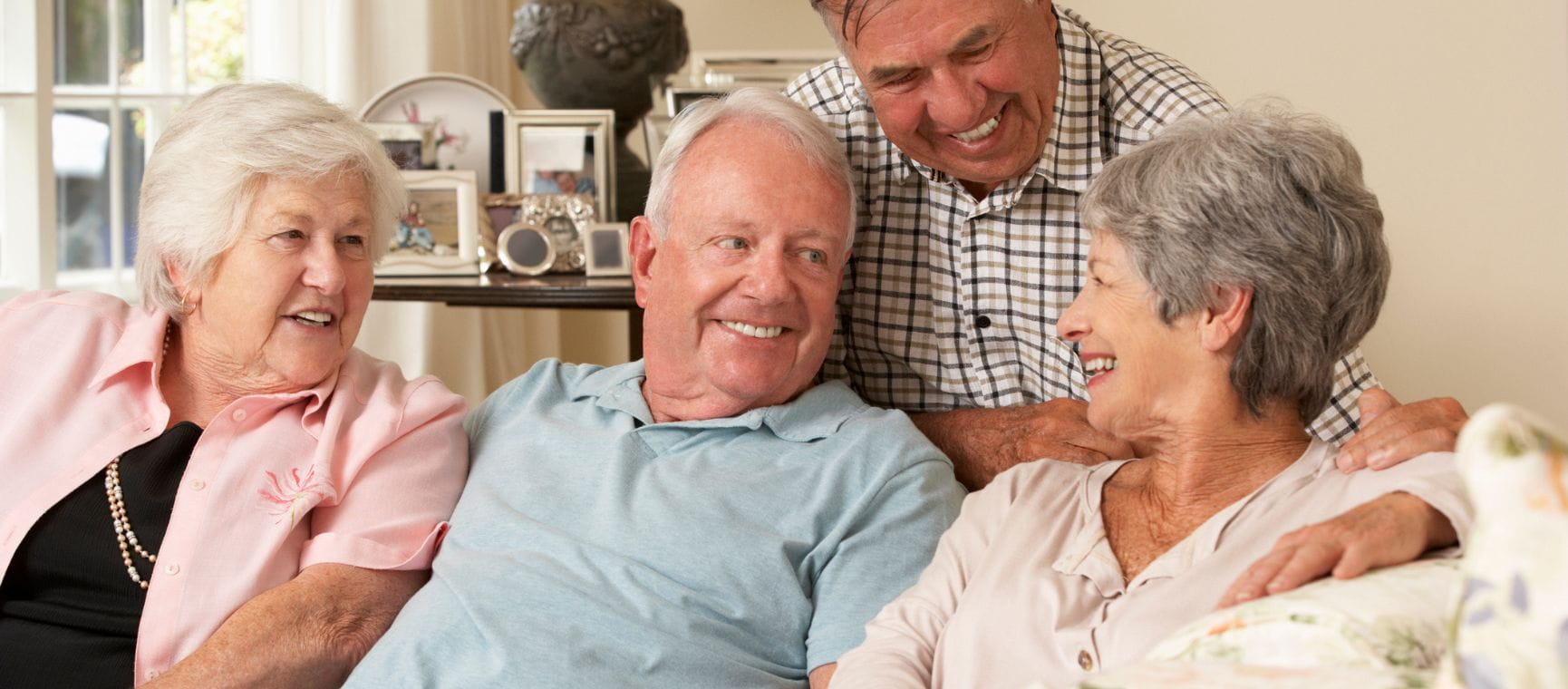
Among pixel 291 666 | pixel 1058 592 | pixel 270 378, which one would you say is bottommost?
pixel 291 666

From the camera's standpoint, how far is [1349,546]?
114 centimetres

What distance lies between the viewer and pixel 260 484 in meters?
1.74

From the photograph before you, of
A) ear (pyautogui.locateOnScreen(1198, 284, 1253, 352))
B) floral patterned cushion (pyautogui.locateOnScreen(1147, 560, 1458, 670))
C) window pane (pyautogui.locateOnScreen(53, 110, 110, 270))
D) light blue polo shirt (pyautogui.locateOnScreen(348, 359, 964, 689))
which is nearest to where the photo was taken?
floral patterned cushion (pyautogui.locateOnScreen(1147, 560, 1458, 670))

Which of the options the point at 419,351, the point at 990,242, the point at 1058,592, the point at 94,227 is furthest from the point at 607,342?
the point at 1058,592

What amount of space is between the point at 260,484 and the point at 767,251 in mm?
679

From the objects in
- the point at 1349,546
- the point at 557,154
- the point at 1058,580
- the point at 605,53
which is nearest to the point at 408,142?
the point at 557,154

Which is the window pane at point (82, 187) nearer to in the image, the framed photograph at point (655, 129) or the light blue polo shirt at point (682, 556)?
the framed photograph at point (655, 129)

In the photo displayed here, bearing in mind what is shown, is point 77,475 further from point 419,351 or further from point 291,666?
point 419,351

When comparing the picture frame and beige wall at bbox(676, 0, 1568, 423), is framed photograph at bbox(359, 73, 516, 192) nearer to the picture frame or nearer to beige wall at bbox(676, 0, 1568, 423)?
the picture frame

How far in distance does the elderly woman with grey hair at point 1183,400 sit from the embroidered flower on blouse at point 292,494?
68cm

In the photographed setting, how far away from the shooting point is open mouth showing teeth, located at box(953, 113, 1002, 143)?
1862 millimetres

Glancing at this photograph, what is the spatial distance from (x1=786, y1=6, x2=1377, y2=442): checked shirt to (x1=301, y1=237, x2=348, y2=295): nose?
72 cm

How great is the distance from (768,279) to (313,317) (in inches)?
22.8

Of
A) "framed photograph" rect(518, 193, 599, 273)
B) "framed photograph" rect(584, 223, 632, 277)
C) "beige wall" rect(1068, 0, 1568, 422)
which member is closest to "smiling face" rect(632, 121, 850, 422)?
"framed photograph" rect(584, 223, 632, 277)
